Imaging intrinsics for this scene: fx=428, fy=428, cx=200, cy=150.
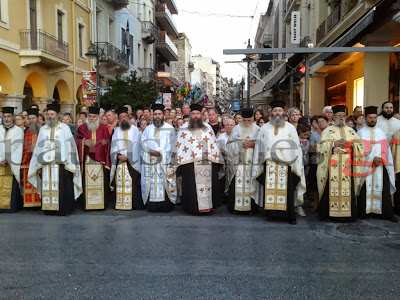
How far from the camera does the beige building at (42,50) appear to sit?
50.2 feet

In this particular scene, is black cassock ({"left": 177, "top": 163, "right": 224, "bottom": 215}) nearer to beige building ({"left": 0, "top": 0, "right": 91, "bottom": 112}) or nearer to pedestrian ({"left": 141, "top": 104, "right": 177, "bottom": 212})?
pedestrian ({"left": 141, "top": 104, "right": 177, "bottom": 212})

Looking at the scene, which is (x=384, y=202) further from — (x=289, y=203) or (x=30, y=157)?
(x=30, y=157)

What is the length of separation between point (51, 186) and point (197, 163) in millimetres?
2618

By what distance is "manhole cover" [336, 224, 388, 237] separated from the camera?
6.30 m

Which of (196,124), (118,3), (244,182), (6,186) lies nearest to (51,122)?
(6,186)

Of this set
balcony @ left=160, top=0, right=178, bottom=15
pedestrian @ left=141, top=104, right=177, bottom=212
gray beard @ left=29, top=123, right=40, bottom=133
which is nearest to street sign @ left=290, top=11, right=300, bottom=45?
pedestrian @ left=141, top=104, right=177, bottom=212

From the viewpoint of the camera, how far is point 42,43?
55.3 feet

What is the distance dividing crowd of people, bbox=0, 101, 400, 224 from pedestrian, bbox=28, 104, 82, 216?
18 millimetres

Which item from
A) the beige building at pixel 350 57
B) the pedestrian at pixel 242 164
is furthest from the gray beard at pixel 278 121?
the beige building at pixel 350 57

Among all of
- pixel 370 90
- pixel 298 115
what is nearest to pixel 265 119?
pixel 298 115

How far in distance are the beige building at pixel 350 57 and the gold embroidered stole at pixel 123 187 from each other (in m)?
6.04

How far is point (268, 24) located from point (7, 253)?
44.2 meters

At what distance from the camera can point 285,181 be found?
699 cm

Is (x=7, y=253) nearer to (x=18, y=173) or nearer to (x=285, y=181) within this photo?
(x=18, y=173)
